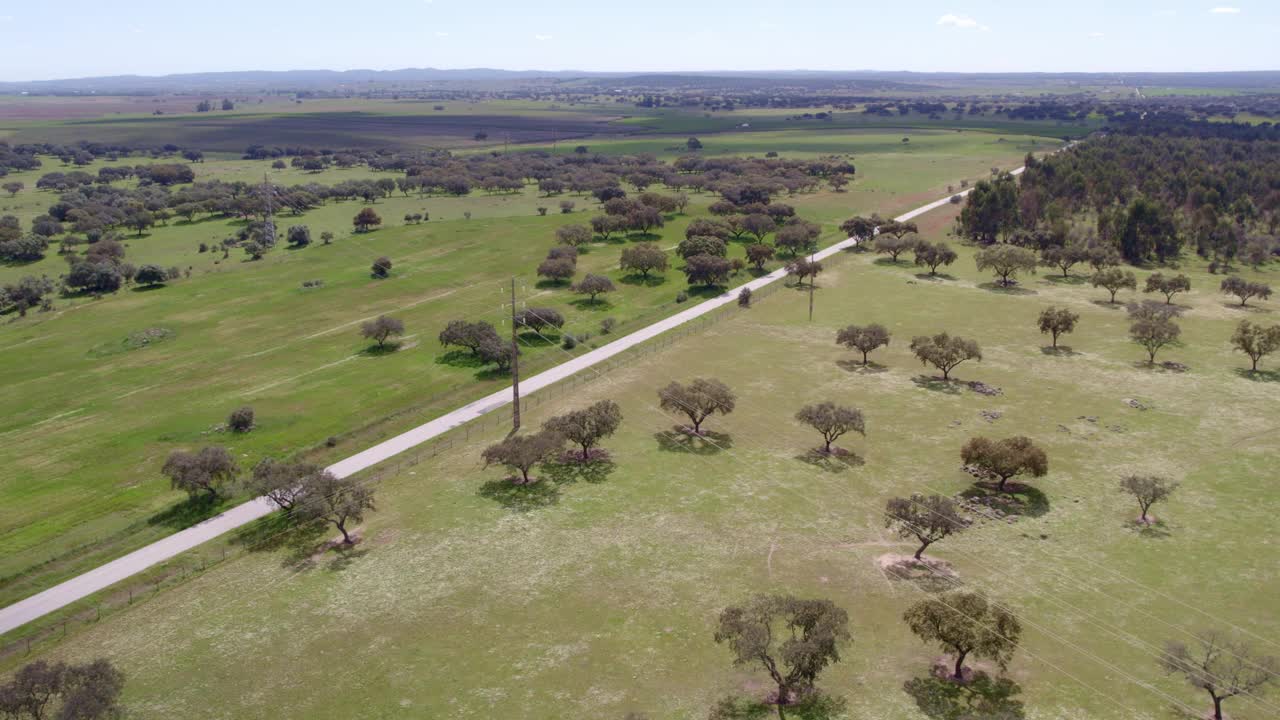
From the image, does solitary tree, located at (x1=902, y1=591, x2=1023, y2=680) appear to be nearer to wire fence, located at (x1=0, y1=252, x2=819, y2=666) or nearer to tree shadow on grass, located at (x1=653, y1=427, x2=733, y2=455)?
tree shadow on grass, located at (x1=653, y1=427, x2=733, y2=455)

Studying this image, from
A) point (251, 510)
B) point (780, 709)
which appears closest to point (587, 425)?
point (251, 510)

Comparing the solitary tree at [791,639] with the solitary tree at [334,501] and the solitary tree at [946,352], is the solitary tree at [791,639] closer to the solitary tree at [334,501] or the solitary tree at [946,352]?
the solitary tree at [334,501]

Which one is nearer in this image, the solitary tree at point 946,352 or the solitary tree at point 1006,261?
the solitary tree at point 946,352

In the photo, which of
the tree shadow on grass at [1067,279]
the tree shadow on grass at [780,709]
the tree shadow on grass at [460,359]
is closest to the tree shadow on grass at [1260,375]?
the tree shadow on grass at [1067,279]

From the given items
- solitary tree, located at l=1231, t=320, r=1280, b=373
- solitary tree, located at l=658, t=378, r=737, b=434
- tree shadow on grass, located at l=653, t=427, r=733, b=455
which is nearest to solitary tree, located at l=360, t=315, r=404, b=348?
solitary tree, located at l=658, t=378, r=737, b=434

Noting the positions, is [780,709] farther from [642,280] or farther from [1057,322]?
[642,280]

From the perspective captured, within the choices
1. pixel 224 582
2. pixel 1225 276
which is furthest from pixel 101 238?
pixel 1225 276
